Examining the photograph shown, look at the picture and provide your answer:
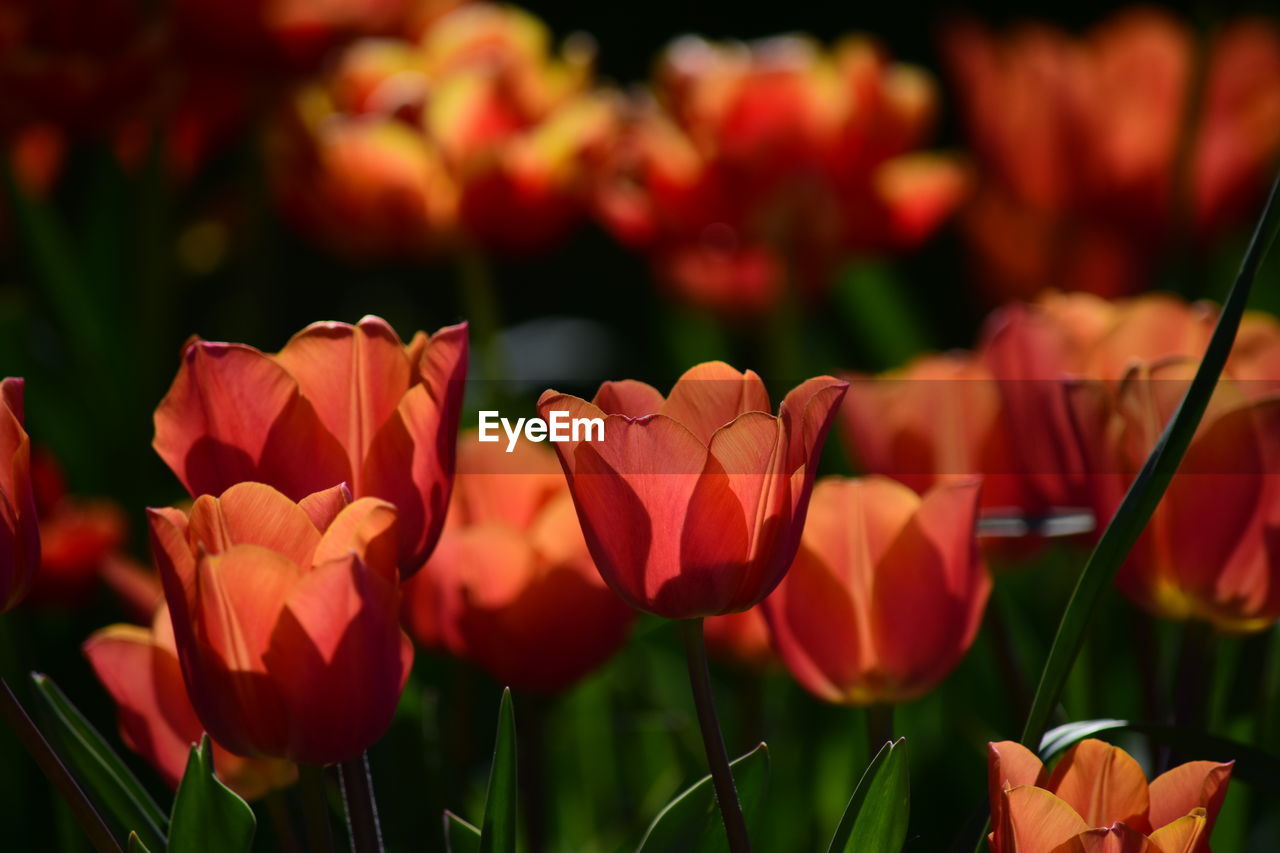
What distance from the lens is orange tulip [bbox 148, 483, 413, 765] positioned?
0.26m

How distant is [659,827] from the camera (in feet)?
1.06

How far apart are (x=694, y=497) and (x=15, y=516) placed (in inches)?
5.5

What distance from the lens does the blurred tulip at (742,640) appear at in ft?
1.61

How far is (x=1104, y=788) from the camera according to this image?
0.27 metres

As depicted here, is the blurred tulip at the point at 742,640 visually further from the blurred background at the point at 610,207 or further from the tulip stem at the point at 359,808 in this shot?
the tulip stem at the point at 359,808

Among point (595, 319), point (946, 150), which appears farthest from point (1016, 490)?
point (946, 150)

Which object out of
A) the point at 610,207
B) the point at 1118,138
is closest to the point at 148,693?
the point at 610,207

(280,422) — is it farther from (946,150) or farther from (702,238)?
(946,150)

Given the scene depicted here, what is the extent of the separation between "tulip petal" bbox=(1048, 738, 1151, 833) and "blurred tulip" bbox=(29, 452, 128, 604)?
419 mm

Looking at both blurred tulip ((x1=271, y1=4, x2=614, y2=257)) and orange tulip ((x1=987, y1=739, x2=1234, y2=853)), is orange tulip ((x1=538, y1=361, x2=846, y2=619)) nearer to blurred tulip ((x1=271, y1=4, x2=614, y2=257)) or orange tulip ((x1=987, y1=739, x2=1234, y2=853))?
orange tulip ((x1=987, y1=739, x2=1234, y2=853))

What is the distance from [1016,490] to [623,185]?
424mm

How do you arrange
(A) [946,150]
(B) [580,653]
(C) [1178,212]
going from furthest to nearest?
(A) [946,150]
(C) [1178,212]
(B) [580,653]

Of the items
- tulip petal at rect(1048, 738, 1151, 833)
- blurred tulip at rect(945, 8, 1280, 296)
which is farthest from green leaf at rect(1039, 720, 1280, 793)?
blurred tulip at rect(945, 8, 1280, 296)

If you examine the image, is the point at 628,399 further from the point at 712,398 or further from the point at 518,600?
the point at 518,600
